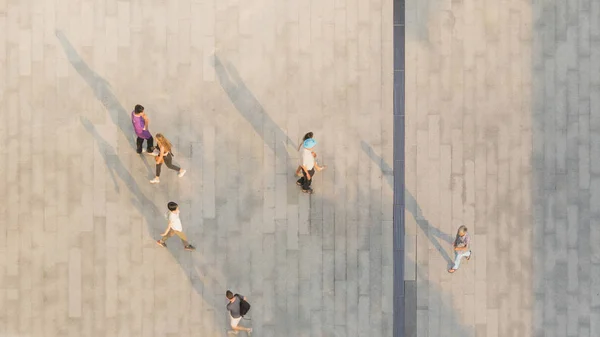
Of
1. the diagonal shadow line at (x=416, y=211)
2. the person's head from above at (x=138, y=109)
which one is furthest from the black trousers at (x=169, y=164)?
the diagonal shadow line at (x=416, y=211)

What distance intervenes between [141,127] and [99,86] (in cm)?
195

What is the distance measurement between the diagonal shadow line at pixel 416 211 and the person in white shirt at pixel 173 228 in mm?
4596

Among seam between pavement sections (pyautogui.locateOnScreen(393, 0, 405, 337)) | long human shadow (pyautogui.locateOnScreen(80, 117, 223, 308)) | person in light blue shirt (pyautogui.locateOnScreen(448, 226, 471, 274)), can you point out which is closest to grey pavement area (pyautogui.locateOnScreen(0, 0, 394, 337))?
long human shadow (pyautogui.locateOnScreen(80, 117, 223, 308))

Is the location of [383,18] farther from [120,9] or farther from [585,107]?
[120,9]

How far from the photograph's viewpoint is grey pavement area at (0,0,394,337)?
11469 mm

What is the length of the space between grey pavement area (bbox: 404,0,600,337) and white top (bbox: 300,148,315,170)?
2.59 m

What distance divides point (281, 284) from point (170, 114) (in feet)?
15.8

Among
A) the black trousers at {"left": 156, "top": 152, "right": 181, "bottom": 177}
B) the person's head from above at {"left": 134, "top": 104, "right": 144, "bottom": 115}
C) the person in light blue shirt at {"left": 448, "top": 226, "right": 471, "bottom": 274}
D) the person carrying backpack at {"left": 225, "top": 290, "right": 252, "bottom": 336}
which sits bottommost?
the person carrying backpack at {"left": 225, "top": 290, "right": 252, "bottom": 336}

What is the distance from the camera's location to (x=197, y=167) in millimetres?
11609

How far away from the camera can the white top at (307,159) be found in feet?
34.9

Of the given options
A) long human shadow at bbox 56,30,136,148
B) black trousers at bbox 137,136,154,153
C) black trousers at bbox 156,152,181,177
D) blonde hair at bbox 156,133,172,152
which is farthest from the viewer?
long human shadow at bbox 56,30,136,148

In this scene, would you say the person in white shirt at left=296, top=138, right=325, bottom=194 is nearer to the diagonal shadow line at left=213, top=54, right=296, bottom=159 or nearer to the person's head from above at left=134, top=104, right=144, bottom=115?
the diagonal shadow line at left=213, top=54, right=296, bottom=159

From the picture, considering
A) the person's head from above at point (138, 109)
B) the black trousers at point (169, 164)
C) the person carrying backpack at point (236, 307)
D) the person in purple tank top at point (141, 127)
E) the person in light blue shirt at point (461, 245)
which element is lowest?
the person carrying backpack at point (236, 307)

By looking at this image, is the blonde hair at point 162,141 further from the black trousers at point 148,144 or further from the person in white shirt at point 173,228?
the person in white shirt at point 173,228
